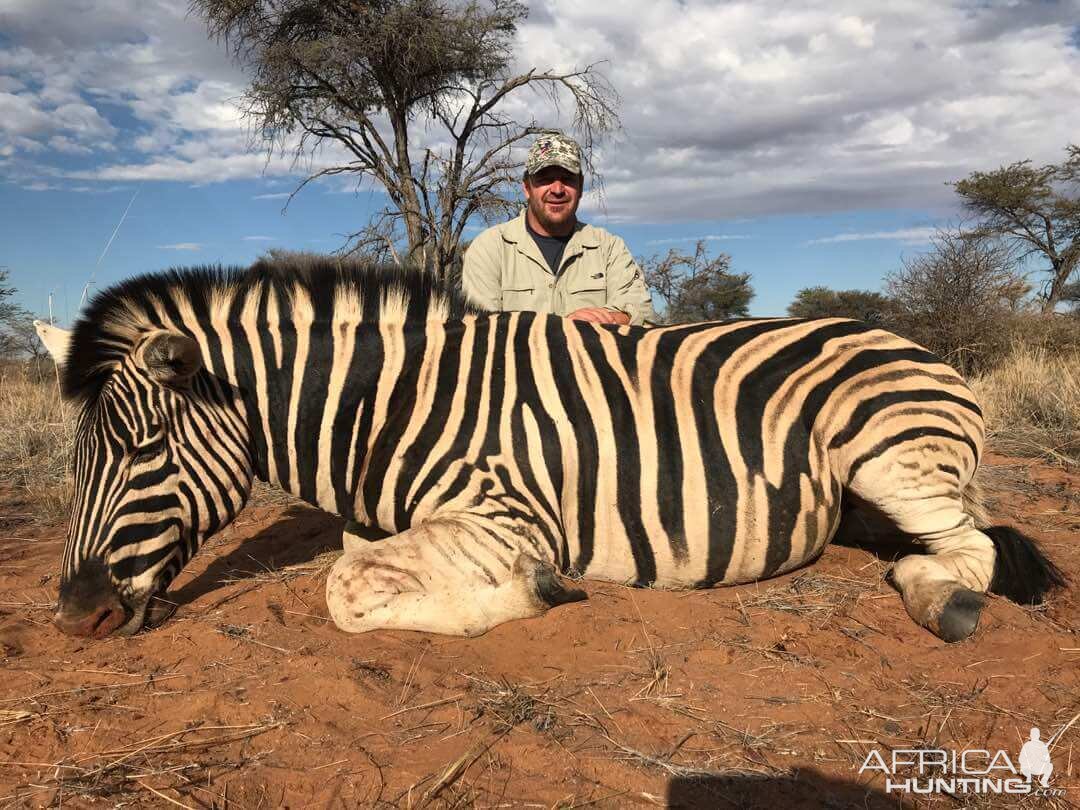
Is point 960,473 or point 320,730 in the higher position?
point 960,473

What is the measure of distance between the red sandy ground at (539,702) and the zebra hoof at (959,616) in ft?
0.19

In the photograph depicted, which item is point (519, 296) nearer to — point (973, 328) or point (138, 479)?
point (138, 479)

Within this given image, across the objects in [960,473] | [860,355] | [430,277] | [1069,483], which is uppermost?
[430,277]

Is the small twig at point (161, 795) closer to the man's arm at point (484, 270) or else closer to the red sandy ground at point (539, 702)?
the red sandy ground at point (539, 702)

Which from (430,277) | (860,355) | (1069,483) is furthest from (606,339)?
(1069,483)

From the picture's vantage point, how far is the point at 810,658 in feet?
8.63

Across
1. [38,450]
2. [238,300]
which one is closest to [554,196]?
[238,300]

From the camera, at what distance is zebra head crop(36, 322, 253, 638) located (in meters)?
2.67

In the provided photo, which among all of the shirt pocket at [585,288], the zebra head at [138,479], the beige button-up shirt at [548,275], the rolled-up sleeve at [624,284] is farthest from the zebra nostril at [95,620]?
the rolled-up sleeve at [624,284]

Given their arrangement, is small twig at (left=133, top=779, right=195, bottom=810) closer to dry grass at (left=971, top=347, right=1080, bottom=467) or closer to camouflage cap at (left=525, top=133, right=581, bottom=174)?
camouflage cap at (left=525, top=133, right=581, bottom=174)

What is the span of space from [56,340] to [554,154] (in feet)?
11.1

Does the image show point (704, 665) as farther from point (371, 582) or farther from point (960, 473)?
point (960, 473)

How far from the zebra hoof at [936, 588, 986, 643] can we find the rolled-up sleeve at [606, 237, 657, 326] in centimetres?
323

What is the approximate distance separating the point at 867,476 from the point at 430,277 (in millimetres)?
2169
